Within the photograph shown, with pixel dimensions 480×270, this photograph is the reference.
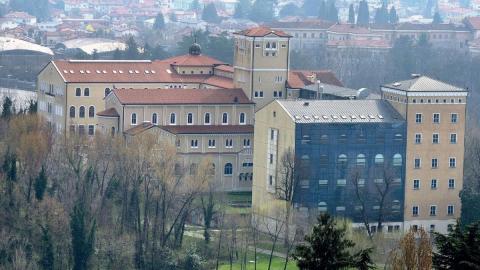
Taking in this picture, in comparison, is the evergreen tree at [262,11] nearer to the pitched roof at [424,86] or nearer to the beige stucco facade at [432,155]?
the pitched roof at [424,86]

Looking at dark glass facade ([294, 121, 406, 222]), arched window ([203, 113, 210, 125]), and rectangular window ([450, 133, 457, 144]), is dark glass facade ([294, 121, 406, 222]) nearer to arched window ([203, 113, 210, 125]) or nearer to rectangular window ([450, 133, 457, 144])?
rectangular window ([450, 133, 457, 144])

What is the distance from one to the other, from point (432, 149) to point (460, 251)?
25.0 meters

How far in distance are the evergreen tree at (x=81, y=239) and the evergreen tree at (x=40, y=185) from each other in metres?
2.66

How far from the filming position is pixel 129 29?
5187 inches

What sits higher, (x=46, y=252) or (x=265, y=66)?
(x=265, y=66)

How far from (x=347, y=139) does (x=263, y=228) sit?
3475 mm

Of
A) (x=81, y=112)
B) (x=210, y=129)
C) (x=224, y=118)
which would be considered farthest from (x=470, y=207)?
(x=81, y=112)

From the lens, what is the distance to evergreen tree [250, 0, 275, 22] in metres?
145

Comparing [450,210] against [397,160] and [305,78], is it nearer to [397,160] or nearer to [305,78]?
[397,160]

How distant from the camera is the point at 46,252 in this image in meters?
47.8

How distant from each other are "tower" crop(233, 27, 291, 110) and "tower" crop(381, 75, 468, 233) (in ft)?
21.3

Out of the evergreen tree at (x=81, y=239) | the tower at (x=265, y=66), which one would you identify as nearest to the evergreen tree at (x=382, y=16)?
the tower at (x=265, y=66)

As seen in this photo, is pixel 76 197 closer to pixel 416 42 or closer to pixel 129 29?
pixel 416 42

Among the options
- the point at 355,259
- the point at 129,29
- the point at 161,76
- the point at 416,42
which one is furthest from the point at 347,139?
the point at 129,29
